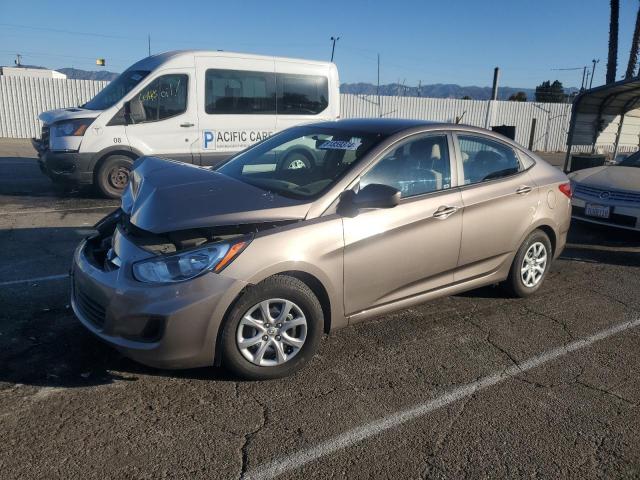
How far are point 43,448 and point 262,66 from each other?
8.38 metres

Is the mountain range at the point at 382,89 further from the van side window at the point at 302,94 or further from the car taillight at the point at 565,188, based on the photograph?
the car taillight at the point at 565,188

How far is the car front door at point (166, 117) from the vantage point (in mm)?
9094

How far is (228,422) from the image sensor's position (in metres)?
2.99

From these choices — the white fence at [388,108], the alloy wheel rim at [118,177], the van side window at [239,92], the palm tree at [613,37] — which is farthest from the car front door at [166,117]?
the palm tree at [613,37]

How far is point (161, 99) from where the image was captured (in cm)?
921

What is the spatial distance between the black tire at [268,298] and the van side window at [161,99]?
6.81m

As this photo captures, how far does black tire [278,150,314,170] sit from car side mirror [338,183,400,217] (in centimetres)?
71

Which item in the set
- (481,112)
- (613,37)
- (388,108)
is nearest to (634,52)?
(613,37)

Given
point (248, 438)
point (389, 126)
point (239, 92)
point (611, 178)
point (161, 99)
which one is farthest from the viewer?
point (239, 92)

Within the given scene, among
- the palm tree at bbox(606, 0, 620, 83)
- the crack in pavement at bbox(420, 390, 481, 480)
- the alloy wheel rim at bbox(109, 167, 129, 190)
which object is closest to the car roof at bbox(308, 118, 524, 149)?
the crack in pavement at bbox(420, 390, 481, 480)

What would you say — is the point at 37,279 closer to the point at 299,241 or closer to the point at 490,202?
the point at 299,241

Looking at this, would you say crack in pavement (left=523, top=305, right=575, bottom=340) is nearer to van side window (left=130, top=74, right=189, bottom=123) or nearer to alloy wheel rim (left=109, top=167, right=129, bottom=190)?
van side window (left=130, top=74, right=189, bottom=123)

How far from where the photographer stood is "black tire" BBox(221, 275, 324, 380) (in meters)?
3.21

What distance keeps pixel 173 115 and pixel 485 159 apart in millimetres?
6270
